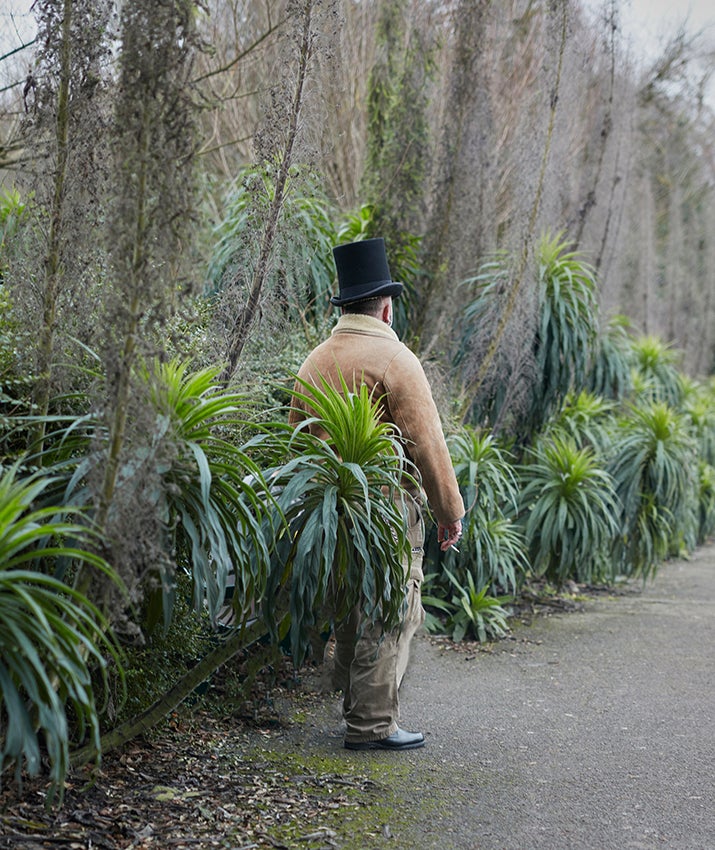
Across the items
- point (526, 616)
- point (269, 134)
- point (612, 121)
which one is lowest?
point (526, 616)

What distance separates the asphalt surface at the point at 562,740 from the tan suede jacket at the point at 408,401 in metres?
1.06

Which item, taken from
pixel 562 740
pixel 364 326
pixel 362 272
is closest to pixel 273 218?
pixel 362 272

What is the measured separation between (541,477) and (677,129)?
41.4 feet

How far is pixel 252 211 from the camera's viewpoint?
4.77 m

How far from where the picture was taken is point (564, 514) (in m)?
7.69

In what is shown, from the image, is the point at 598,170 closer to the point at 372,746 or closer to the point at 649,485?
the point at 649,485

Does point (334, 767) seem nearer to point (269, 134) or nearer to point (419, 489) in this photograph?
point (419, 489)

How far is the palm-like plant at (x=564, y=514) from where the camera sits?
775 cm

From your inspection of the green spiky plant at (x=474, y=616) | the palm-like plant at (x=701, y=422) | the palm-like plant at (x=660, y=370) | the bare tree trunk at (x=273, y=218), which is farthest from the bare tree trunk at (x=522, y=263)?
the palm-like plant at (x=701, y=422)

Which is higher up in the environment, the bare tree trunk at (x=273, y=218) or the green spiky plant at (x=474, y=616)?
the bare tree trunk at (x=273, y=218)

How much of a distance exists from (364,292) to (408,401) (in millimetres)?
572

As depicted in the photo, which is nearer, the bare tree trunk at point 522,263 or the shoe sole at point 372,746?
the shoe sole at point 372,746

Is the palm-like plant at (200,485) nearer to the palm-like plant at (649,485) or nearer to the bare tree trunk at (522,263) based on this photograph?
the bare tree trunk at (522,263)

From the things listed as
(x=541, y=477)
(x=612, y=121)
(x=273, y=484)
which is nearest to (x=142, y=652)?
(x=273, y=484)
